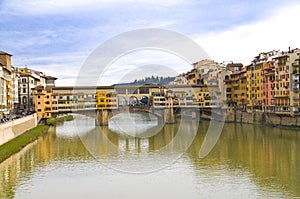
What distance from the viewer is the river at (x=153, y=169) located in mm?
11102

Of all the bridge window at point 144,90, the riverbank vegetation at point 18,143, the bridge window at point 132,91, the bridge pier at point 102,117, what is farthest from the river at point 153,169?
the bridge window at point 144,90

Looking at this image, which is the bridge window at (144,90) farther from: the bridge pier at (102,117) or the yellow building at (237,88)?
the yellow building at (237,88)

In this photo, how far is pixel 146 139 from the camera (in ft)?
76.8

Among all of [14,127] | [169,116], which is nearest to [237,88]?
[169,116]

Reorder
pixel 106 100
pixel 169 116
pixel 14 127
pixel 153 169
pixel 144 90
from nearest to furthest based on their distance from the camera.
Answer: pixel 153 169 → pixel 14 127 → pixel 106 100 → pixel 169 116 → pixel 144 90

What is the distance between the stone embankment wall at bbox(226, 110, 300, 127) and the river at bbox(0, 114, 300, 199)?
410 cm

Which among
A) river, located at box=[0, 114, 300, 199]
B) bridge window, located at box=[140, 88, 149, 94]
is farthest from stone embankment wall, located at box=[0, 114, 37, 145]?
bridge window, located at box=[140, 88, 149, 94]

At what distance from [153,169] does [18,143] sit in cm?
843

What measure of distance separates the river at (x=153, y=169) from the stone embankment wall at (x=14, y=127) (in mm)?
1142

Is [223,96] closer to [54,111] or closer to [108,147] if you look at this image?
[54,111]

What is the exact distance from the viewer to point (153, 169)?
45.9 feet

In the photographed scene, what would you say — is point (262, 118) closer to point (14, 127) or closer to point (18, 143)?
point (14, 127)

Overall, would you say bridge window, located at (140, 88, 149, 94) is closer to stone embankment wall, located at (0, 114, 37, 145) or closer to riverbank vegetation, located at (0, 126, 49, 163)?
stone embankment wall, located at (0, 114, 37, 145)

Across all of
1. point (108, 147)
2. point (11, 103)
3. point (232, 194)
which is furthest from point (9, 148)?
point (11, 103)
